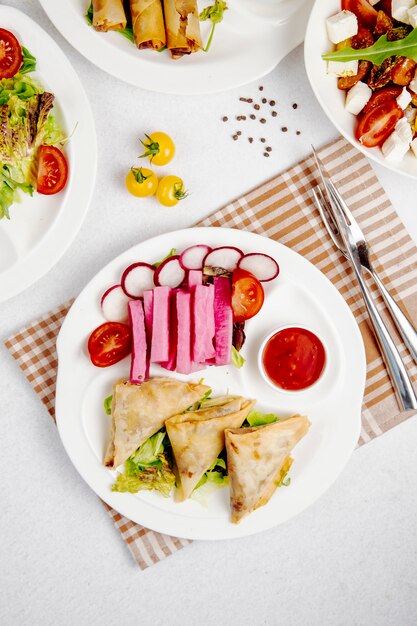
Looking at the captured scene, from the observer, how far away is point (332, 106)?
2.48 m

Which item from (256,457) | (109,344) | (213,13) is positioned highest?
(213,13)

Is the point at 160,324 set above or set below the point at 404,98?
below

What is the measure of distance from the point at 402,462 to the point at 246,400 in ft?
2.86

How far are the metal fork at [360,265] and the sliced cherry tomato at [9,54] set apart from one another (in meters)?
1.35

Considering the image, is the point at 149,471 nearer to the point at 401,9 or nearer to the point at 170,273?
the point at 170,273

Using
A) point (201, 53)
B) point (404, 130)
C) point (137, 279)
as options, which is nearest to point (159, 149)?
point (201, 53)

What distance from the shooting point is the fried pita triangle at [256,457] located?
243cm

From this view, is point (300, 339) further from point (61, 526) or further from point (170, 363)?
point (61, 526)

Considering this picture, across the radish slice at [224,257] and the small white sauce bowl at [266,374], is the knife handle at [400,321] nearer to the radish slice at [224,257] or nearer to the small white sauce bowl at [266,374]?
the small white sauce bowl at [266,374]

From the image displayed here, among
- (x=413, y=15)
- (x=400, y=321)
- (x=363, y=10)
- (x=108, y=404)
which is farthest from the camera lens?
(x=400, y=321)

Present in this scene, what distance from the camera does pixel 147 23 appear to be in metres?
2.43

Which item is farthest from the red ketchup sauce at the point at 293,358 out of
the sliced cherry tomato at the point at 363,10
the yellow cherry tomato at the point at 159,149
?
the sliced cherry tomato at the point at 363,10

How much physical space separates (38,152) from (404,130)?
62.3 inches

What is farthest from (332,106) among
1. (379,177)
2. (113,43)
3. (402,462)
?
(402,462)
